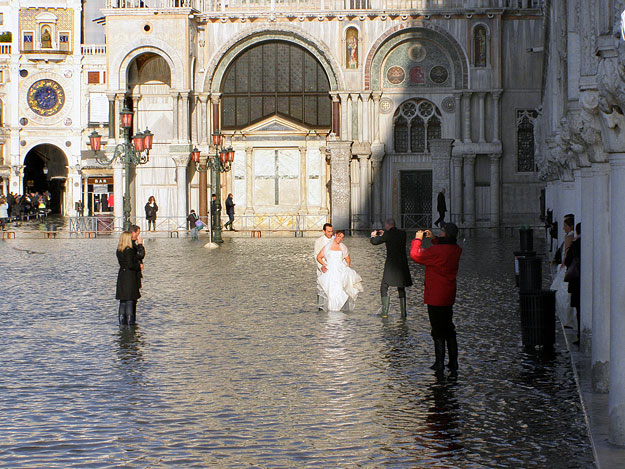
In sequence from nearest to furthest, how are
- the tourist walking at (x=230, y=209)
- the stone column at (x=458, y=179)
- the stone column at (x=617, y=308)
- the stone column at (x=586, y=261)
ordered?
the stone column at (x=617, y=308), the stone column at (x=586, y=261), the tourist walking at (x=230, y=209), the stone column at (x=458, y=179)

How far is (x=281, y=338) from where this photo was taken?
47.2ft

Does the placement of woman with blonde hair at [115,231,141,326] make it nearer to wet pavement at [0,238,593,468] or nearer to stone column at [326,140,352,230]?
wet pavement at [0,238,593,468]

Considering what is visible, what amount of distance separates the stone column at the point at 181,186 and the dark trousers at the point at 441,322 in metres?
35.0

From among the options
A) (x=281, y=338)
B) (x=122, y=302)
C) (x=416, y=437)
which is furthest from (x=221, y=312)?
(x=416, y=437)

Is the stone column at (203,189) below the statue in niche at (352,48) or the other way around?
below

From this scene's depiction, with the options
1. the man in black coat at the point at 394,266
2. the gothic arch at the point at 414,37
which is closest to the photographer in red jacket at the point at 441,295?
the man in black coat at the point at 394,266

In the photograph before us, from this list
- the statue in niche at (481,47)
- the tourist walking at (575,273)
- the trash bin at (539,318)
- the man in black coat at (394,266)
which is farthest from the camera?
the statue in niche at (481,47)

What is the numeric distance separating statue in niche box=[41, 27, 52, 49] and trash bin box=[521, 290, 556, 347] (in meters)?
66.8

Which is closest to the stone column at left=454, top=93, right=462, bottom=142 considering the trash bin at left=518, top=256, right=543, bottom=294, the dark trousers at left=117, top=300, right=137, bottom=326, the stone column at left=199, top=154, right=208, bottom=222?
the stone column at left=199, top=154, right=208, bottom=222

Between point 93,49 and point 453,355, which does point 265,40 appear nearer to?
point 93,49

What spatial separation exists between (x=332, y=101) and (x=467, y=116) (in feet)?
17.5

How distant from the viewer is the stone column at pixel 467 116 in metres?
46.5

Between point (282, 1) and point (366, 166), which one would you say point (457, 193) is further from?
point (282, 1)

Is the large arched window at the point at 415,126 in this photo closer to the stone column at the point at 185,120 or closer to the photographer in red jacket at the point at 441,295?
the stone column at the point at 185,120
